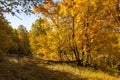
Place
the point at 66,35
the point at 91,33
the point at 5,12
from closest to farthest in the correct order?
the point at 5,12 < the point at 91,33 < the point at 66,35

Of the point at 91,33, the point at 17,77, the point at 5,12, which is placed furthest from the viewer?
the point at 91,33

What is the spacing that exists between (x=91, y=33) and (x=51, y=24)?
14.4 feet

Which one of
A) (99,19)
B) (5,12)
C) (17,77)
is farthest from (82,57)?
(5,12)

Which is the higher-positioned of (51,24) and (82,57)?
(51,24)

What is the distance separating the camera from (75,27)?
2456 centimetres

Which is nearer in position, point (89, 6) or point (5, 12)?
point (5, 12)

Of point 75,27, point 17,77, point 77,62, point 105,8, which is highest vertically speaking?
point 105,8

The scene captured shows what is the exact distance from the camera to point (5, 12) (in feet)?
38.2

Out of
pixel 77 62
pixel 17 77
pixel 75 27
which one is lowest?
pixel 77 62

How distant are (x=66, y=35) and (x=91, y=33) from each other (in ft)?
8.76

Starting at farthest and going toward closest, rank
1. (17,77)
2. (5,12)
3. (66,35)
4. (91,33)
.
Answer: (66,35), (91,33), (17,77), (5,12)

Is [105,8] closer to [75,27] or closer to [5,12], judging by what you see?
[75,27]

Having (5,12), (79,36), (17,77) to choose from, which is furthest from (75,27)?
(5,12)

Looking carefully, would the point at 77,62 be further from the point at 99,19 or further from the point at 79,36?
the point at 99,19
